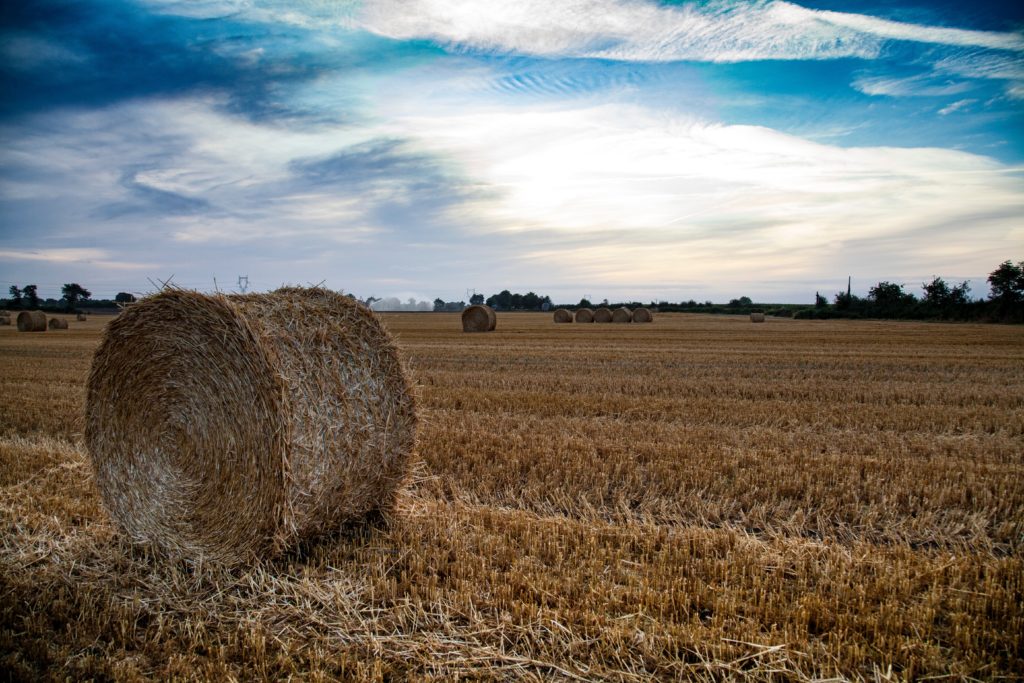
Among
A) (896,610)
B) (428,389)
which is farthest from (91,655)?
(428,389)

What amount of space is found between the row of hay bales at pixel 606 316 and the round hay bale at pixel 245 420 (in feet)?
118

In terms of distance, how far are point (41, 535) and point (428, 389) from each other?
23.5 ft

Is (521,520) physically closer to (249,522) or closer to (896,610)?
(249,522)

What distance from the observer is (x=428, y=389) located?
12.0 m

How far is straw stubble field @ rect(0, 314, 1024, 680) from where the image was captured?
3500 mm

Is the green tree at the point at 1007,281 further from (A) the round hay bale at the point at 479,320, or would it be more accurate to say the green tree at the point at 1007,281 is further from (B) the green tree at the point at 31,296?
(B) the green tree at the point at 31,296

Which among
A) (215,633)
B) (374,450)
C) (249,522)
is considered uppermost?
(374,450)

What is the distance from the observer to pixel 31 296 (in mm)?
68500

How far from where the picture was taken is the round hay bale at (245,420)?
15.6ft

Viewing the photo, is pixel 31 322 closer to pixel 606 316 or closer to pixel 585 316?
pixel 585 316

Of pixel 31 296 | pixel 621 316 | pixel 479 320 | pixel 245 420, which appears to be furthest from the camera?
pixel 31 296

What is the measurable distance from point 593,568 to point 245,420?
2635 millimetres

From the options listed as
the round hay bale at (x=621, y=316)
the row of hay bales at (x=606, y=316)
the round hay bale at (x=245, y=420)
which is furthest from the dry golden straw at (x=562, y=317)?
the round hay bale at (x=245, y=420)

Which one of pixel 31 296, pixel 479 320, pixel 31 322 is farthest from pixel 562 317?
pixel 31 296
